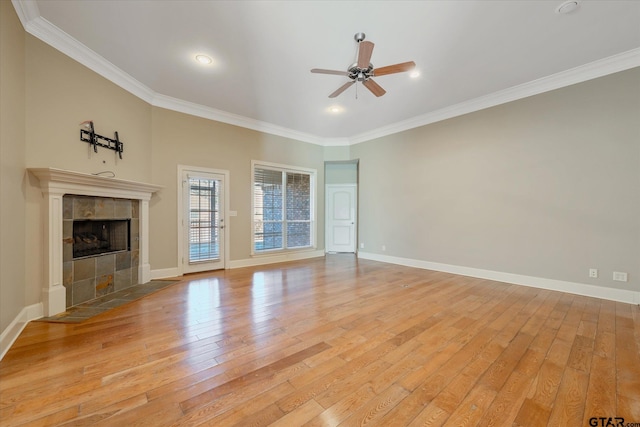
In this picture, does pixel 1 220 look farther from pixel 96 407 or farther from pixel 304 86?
pixel 304 86

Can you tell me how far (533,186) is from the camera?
13.1 ft

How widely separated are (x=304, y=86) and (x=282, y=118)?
149 centimetres

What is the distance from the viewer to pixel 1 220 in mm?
2158

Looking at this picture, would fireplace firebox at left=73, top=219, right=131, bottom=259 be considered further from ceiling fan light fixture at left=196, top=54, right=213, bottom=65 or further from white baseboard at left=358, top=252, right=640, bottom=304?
white baseboard at left=358, top=252, right=640, bottom=304

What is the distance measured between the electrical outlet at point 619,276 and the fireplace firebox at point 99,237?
7.13 meters

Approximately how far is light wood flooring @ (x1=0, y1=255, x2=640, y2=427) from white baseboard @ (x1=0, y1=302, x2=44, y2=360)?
0.20ft

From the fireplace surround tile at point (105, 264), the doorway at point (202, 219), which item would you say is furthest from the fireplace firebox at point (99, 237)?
the doorway at point (202, 219)

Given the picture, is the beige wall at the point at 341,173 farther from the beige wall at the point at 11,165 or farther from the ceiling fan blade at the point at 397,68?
the beige wall at the point at 11,165

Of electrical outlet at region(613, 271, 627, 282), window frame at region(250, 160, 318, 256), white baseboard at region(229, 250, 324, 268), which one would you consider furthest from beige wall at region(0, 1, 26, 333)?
electrical outlet at region(613, 271, 627, 282)

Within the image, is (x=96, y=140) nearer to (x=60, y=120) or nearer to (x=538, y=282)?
(x=60, y=120)

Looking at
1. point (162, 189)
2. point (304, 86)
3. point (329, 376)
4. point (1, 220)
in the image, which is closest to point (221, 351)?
point (329, 376)

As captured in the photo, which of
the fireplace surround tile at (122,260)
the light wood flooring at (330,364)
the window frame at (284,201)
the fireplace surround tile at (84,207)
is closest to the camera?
the light wood flooring at (330,364)

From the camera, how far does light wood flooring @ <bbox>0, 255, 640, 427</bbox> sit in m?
1.46

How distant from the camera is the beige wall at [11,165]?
2.20 meters
